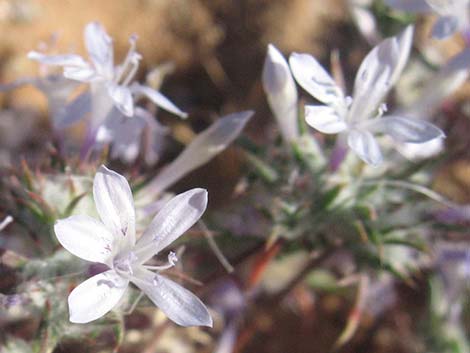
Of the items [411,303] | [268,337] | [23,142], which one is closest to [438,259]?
[411,303]

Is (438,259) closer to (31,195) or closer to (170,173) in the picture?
(170,173)

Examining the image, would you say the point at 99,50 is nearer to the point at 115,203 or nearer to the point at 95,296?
the point at 115,203

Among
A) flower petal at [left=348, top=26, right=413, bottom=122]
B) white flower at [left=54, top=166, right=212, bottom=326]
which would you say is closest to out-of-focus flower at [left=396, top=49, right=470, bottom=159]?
flower petal at [left=348, top=26, right=413, bottom=122]

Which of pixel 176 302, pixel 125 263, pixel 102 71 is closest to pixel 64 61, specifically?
pixel 102 71

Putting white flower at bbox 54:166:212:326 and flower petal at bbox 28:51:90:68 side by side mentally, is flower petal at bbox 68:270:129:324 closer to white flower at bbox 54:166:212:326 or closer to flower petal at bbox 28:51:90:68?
white flower at bbox 54:166:212:326

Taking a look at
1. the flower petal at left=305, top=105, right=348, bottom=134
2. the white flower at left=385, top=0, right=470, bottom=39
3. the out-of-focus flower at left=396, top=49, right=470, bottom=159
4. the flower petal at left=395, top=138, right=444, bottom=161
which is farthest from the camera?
the flower petal at left=395, top=138, right=444, bottom=161

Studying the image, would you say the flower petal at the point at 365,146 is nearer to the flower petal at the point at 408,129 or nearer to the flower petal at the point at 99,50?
the flower petal at the point at 408,129
